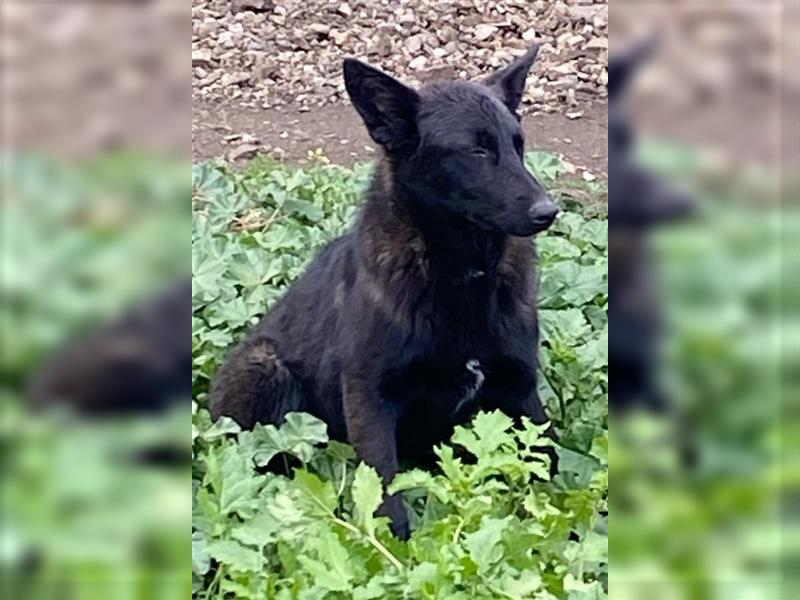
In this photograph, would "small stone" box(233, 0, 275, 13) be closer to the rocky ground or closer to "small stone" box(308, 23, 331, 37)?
the rocky ground

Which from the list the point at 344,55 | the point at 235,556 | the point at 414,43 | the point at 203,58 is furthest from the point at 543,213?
the point at 203,58

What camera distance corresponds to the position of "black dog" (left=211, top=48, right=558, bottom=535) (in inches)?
119

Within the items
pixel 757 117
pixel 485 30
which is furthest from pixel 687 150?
pixel 485 30

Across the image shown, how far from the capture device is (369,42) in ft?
29.8

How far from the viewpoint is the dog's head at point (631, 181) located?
0.89m

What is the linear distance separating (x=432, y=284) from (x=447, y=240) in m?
0.13

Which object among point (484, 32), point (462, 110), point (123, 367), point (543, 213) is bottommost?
point (484, 32)

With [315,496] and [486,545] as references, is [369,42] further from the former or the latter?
[486,545]

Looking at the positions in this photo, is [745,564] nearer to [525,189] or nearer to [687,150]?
[687,150]

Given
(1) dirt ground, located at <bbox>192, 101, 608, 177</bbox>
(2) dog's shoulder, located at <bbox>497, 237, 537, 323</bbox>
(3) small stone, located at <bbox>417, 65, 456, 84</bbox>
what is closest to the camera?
(2) dog's shoulder, located at <bbox>497, 237, 537, 323</bbox>

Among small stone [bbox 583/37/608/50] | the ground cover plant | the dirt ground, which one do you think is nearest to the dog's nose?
the ground cover plant

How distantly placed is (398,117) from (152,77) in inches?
87.2

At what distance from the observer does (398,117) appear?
3131 millimetres

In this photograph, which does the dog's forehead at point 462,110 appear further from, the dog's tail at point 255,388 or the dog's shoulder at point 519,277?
the dog's tail at point 255,388
